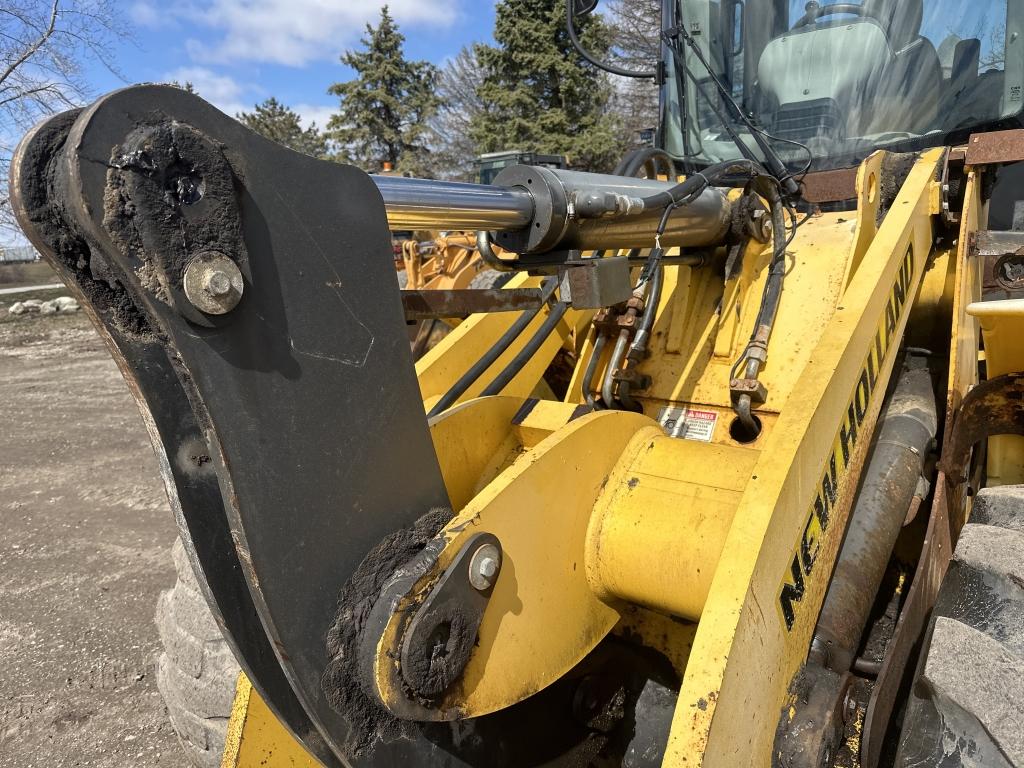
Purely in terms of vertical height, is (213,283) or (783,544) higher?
(213,283)

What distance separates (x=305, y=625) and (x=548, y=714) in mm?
874

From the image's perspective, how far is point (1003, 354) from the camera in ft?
6.97

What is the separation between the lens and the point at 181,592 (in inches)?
80.5

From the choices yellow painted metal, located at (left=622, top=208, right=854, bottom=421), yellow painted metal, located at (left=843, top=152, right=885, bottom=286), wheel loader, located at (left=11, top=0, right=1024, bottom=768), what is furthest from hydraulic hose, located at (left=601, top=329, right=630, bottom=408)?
yellow painted metal, located at (left=843, top=152, right=885, bottom=286)

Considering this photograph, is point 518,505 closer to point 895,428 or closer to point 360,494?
point 360,494

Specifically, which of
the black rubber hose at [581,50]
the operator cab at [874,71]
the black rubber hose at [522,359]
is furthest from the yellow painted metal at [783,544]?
the operator cab at [874,71]

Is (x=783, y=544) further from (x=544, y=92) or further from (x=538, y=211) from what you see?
(x=544, y=92)

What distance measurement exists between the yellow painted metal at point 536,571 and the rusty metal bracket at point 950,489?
0.68 metres

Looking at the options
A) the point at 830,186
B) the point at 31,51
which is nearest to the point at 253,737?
the point at 830,186

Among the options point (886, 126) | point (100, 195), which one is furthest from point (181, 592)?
point (886, 126)

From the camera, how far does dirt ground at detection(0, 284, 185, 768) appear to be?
2.66m

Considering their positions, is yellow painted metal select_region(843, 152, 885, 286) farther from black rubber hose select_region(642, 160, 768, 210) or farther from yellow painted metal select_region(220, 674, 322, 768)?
yellow painted metal select_region(220, 674, 322, 768)

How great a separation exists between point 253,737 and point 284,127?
1709 inches

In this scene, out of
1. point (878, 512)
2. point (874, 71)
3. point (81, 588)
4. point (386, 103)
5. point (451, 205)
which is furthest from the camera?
point (386, 103)
